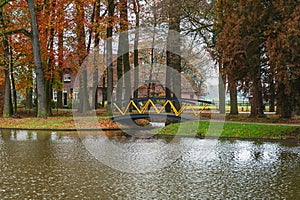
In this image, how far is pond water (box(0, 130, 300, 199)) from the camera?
27.0 feet

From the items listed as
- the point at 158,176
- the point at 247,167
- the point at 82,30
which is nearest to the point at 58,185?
the point at 158,176

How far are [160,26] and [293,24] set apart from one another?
1285 cm

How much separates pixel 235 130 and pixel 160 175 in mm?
10494

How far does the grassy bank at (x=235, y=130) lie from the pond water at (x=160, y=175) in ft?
8.75

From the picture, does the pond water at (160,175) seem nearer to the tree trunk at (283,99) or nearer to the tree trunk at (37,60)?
the tree trunk at (283,99)

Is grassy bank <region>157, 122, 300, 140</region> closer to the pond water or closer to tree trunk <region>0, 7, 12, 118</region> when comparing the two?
the pond water

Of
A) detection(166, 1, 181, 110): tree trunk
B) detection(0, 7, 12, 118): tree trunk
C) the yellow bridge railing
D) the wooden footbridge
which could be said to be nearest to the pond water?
the wooden footbridge

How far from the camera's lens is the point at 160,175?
10.2 m

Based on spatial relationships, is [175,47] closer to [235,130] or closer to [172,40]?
[172,40]

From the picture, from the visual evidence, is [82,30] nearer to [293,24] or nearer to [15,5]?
[15,5]

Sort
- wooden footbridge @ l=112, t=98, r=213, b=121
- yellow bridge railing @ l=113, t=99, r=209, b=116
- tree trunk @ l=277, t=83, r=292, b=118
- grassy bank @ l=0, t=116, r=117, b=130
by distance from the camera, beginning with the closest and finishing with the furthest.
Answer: tree trunk @ l=277, t=83, r=292, b=118
wooden footbridge @ l=112, t=98, r=213, b=121
yellow bridge railing @ l=113, t=99, r=209, b=116
grassy bank @ l=0, t=116, r=117, b=130

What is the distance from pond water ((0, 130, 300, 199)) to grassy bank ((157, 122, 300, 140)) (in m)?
2.67

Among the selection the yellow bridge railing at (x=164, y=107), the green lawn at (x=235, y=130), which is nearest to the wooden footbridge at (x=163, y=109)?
the yellow bridge railing at (x=164, y=107)

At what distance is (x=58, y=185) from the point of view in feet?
29.4
